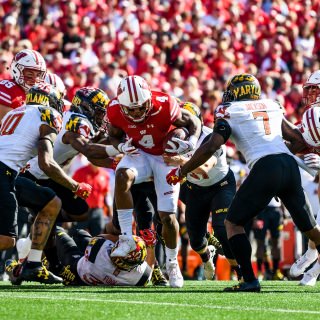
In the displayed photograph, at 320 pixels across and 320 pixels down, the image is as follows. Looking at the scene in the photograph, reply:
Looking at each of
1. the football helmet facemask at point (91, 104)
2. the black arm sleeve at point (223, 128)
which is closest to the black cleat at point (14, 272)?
the football helmet facemask at point (91, 104)

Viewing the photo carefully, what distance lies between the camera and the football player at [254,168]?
7.69 metres

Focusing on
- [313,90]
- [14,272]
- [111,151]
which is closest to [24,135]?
[111,151]

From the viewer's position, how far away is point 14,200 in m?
8.31

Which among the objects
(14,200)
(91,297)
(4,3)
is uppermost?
(4,3)

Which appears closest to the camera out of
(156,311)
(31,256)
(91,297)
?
(156,311)

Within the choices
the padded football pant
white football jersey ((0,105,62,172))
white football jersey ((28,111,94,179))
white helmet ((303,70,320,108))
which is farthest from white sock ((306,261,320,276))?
white football jersey ((0,105,62,172))

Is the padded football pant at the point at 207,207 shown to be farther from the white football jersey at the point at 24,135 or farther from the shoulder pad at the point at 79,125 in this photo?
the white football jersey at the point at 24,135

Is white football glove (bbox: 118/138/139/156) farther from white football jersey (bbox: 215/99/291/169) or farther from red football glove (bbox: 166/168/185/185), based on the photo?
white football jersey (bbox: 215/99/291/169)

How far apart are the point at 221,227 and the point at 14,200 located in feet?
7.07

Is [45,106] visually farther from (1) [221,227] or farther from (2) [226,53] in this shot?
(2) [226,53]

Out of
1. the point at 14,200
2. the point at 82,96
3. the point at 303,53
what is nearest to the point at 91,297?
the point at 14,200

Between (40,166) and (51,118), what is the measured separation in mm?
435

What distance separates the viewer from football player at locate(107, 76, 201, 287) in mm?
8334

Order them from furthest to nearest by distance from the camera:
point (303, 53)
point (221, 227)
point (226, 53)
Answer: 1. point (303, 53)
2. point (226, 53)
3. point (221, 227)
